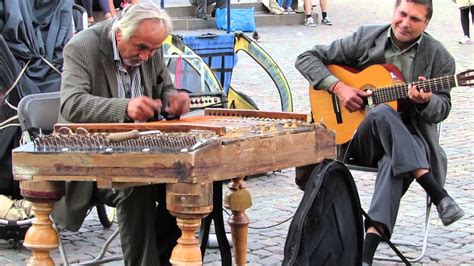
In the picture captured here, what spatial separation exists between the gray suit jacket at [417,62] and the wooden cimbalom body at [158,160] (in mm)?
1378

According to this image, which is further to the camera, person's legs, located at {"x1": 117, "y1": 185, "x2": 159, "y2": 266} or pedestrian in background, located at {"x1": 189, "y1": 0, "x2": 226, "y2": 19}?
pedestrian in background, located at {"x1": 189, "y1": 0, "x2": 226, "y2": 19}

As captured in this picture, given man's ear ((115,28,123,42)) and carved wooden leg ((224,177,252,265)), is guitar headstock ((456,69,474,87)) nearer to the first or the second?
carved wooden leg ((224,177,252,265))

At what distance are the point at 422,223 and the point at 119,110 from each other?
8.53ft

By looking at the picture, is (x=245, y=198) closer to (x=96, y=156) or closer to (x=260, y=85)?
(x=96, y=156)

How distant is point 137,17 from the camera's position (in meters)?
3.74

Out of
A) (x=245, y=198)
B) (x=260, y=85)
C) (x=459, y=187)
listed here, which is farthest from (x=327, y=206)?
(x=260, y=85)

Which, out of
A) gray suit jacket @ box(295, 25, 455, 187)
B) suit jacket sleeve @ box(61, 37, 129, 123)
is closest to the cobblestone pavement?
gray suit jacket @ box(295, 25, 455, 187)

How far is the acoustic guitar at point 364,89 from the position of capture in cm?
472

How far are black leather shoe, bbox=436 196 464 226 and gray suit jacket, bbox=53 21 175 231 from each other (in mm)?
1748

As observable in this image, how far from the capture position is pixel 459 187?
254 inches

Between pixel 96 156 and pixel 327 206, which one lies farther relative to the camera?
pixel 327 206

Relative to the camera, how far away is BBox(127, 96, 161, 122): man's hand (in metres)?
3.66

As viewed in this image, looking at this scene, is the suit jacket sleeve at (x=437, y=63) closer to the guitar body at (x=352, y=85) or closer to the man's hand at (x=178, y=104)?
the guitar body at (x=352, y=85)

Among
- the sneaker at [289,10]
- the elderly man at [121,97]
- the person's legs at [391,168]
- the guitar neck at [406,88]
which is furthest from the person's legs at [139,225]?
the sneaker at [289,10]
